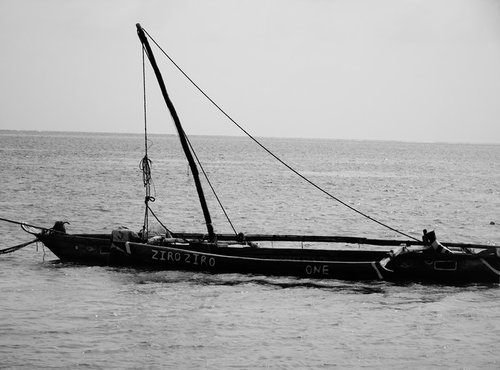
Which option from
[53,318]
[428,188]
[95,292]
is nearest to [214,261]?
[95,292]

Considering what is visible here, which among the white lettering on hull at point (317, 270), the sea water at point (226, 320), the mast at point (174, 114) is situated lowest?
the sea water at point (226, 320)

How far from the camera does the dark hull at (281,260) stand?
2117 cm

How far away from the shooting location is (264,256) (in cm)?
2322

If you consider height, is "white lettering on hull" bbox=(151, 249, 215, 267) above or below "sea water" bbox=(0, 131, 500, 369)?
above

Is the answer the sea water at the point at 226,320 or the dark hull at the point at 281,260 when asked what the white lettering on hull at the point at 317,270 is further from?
the sea water at the point at 226,320

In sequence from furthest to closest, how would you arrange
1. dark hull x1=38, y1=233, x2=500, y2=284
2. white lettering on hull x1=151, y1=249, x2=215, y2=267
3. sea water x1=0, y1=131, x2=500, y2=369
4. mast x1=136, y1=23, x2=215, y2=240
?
mast x1=136, y1=23, x2=215, y2=240 < white lettering on hull x1=151, y1=249, x2=215, y2=267 < dark hull x1=38, y1=233, x2=500, y2=284 < sea water x1=0, y1=131, x2=500, y2=369

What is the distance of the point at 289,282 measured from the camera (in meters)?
21.4

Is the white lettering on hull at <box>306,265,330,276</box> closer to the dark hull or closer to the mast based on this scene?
the dark hull

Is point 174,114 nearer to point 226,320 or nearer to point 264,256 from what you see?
point 264,256

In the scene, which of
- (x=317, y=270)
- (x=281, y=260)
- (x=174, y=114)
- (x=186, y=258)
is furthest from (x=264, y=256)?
(x=174, y=114)

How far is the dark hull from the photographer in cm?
2117

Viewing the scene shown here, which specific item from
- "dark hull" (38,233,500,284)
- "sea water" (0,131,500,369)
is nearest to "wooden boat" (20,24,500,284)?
"dark hull" (38,233,500,284)

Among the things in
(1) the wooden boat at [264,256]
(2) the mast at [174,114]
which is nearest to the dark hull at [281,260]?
(1) the wooden boat at [264,256]

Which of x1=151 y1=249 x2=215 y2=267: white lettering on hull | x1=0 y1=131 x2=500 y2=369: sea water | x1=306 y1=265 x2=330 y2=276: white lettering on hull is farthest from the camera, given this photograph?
x1=151 y1=249 x2=215 y2=267: white lettering on hull
